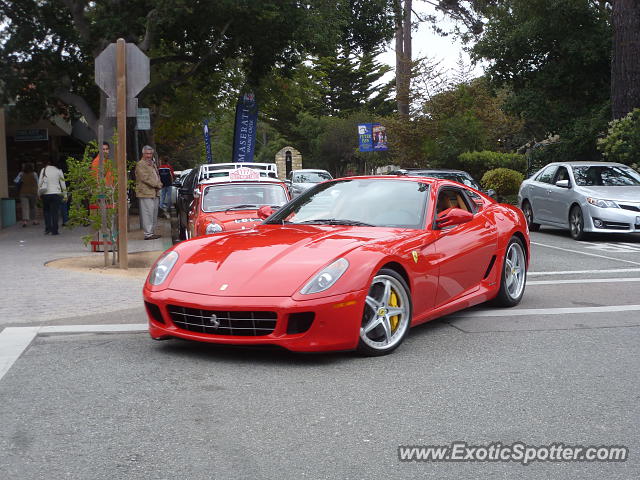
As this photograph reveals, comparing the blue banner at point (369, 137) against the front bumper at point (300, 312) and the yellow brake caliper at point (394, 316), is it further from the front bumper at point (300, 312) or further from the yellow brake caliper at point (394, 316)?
the front bumper at point (300, 312)

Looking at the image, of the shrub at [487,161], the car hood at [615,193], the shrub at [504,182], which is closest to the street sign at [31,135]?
the shrub at [487,161]

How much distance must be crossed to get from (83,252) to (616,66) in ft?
50.5

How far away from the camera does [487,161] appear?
113ft

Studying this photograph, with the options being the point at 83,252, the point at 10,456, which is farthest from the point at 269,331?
the point at 83,252

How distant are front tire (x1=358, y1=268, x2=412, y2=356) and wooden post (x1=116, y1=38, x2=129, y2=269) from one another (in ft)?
19.8

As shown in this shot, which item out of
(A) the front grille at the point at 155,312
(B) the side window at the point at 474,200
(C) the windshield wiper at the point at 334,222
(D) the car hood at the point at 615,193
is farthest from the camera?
(D) the car hood at the point at 615,193

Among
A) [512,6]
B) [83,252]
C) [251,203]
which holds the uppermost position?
[512,6]

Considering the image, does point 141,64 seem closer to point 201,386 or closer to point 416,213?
point 416,213

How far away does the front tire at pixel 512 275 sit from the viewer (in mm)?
8297

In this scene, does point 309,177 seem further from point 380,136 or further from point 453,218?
point 453,218

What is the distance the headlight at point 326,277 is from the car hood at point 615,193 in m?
11.6

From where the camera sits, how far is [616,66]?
→ 2322 cm

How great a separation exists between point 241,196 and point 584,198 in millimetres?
7345

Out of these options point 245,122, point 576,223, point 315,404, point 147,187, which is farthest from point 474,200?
point 245,122
